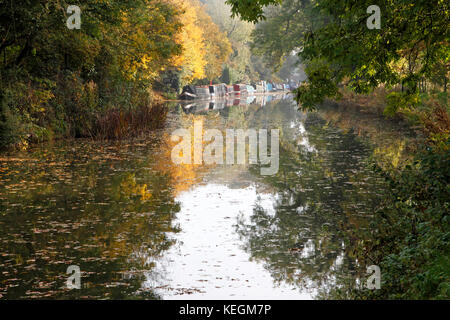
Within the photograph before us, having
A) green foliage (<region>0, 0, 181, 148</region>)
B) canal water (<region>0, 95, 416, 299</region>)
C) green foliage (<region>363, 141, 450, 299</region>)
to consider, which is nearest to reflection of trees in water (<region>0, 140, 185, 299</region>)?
canal water (<region>0, 95, 416, 299</region>)

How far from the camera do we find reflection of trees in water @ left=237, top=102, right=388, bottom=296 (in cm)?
687

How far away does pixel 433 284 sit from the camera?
16.4 ft

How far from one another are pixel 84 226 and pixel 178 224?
1.43 meters

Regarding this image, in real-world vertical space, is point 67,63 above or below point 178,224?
above

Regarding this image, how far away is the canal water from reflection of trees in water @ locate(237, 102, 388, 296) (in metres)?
0.02

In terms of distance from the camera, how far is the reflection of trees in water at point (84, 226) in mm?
6363

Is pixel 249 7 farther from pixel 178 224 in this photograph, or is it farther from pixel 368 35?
pixel 178 224

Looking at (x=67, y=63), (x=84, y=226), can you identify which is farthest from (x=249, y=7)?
(x=67, y=63)

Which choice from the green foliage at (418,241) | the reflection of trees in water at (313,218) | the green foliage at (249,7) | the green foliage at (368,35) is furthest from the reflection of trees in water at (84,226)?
the green foliage at (249,7)

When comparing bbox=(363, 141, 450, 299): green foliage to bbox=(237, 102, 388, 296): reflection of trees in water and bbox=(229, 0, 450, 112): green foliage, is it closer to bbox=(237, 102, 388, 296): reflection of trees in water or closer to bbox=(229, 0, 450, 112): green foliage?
bbox=(237, 102, 388, 296): reflection of trees in water

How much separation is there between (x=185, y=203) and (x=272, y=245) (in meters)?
3.06

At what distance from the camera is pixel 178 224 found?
8.95m
